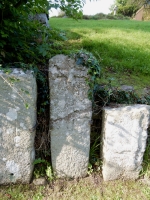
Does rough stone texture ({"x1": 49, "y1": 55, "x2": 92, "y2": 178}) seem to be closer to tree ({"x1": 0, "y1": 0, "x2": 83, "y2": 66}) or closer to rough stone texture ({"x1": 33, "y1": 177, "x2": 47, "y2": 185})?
rough stone texture ({"x1": 33, "y1": 177, "x2": 47, "y2": 185})

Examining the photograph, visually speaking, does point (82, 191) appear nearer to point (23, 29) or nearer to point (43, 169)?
point (43, 169)

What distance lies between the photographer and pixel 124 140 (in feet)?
7.04

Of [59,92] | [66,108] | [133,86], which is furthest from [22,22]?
[133,86]

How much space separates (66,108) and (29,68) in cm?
56

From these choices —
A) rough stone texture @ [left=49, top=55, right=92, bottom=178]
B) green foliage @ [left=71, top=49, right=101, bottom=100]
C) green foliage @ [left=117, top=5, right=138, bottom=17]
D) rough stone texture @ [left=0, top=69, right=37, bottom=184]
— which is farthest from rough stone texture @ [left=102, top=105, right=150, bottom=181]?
green foliage @ [left=117, top=5, right=138, bottom=17]

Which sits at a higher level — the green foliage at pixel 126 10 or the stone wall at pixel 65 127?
the green foliage at pixel 126 10

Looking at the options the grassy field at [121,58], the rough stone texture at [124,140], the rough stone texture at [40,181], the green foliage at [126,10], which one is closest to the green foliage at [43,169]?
the rough stone texture at [40,181]

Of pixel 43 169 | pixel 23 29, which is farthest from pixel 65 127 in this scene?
pixel 23 29

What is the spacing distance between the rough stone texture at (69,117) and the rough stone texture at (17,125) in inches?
8.8

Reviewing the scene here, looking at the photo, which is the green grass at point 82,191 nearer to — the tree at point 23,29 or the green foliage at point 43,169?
Answer: the green foliage at point 43,169

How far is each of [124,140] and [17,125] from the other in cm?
114

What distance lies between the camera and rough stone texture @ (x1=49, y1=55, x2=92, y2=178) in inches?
77.9

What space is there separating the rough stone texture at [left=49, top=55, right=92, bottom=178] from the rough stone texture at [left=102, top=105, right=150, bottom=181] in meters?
0.22

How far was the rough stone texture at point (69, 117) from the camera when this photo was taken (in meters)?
1.98
